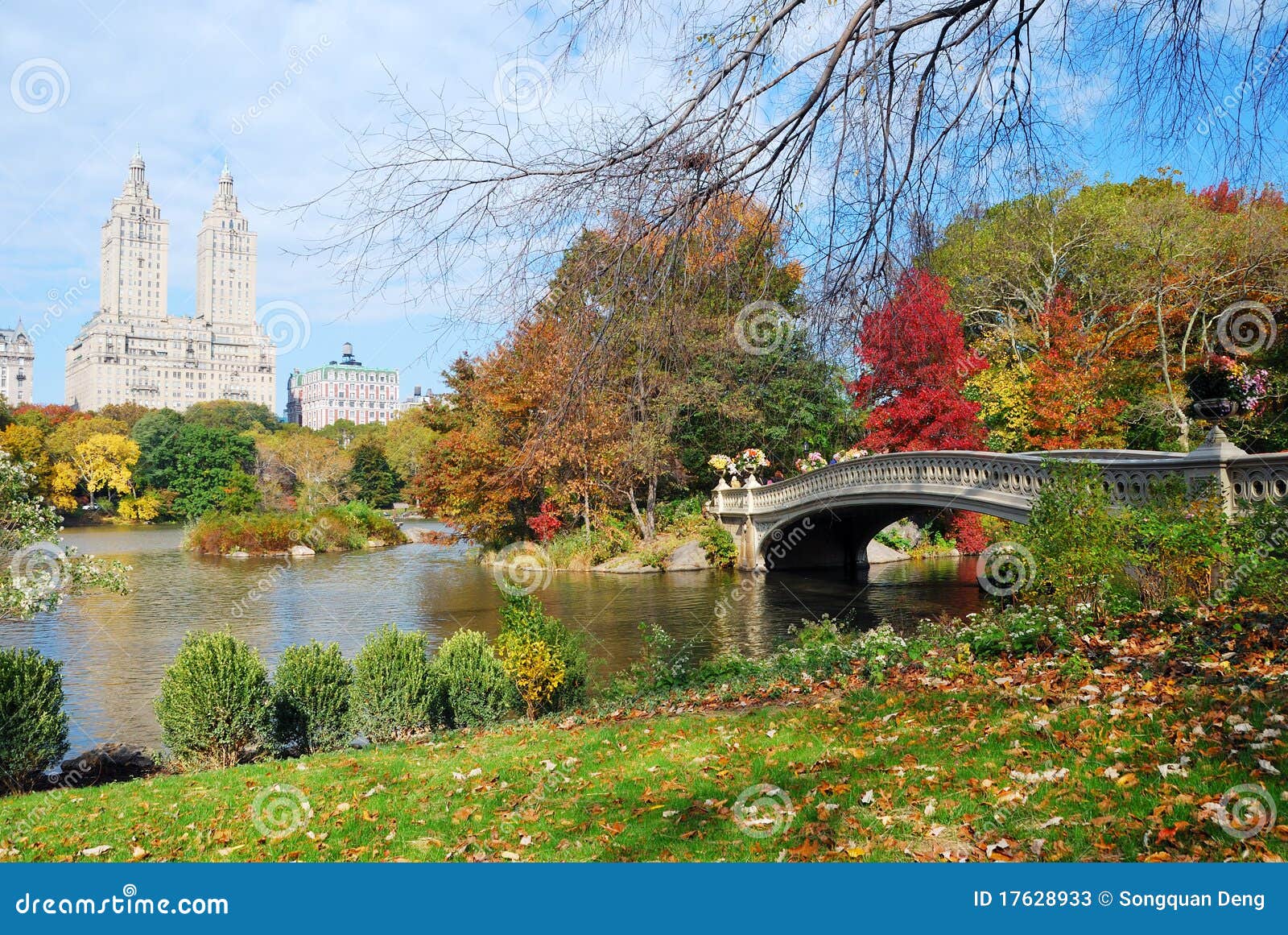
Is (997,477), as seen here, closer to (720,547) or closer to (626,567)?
(720,547)

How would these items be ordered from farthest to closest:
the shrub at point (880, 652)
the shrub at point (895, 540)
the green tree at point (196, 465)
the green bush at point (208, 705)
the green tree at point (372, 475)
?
the green tree at point (372, 475), the green tree at point (196, 465), the shrub at point (895, 540), the green bush at point (208, 705), the shrub at point (880, 652)

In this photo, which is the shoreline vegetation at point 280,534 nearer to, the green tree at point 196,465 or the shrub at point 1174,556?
the green tree at point 196,465

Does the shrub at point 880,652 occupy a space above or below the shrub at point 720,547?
below

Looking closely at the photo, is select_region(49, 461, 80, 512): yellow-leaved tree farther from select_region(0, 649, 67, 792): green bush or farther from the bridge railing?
select_region(0, 649, 67, 792): green bush

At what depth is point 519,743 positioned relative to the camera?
702cm

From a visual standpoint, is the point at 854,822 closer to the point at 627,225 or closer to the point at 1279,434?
the point at 627,225

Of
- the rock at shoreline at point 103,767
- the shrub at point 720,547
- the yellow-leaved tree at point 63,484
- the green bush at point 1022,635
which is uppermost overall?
the yellow-leaved tree at point 63,484

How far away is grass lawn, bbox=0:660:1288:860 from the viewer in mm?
3785

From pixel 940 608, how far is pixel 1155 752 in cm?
1335

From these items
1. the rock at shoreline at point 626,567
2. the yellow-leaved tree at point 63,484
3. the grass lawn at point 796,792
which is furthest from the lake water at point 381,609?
the yellow-leaved tree at point 63,484

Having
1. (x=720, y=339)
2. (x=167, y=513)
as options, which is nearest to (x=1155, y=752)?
(x=720, y=339)

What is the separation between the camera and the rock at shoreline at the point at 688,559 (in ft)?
83.1

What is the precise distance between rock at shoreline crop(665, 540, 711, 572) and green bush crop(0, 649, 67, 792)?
61.0ft

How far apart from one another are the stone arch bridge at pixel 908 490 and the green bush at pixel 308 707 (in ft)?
31.1
